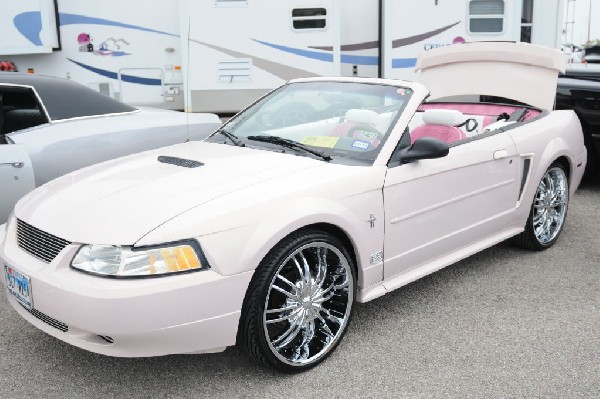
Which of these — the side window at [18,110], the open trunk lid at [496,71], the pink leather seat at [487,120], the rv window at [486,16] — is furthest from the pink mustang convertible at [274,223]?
the rv window at [486,16]

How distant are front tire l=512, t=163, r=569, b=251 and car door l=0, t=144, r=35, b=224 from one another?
140 inches

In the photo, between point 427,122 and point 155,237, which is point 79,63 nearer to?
point 427,122

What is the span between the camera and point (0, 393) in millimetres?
2889

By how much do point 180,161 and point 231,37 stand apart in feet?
18.2

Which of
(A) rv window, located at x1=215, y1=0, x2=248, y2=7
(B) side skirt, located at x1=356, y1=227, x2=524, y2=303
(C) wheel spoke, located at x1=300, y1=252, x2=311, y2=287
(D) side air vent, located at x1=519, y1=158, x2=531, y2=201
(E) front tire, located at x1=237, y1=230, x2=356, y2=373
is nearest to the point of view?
(E) front tire, located at x1=237, y1=230, x2=356, y2=373

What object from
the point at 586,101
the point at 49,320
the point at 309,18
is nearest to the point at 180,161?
the point at 49,320

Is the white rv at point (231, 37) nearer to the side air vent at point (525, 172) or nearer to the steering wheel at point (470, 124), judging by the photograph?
the steering wheel at point (470, 124)

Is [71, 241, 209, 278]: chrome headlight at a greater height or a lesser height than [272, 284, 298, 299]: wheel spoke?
greater

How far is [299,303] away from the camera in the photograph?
3045 millimetres

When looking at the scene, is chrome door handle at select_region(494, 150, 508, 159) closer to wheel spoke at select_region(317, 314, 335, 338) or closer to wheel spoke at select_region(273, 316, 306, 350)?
wheel spoke at select_region(317, 314, 335, 338)

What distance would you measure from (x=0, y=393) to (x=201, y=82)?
6.36 metres

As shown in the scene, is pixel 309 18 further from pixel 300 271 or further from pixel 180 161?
pixel 300 271

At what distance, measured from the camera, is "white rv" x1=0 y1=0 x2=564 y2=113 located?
8.61 metres

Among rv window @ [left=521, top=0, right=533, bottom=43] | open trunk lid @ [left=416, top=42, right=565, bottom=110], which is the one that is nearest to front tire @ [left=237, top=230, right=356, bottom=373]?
A: open trunk lid @ [left=416, top=42, right=565, bottom=110]
